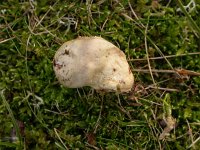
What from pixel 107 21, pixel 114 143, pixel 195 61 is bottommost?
pixel 114 143

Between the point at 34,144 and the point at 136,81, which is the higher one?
the point at 136,81

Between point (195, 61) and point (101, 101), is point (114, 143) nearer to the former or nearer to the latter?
point (101, 101)

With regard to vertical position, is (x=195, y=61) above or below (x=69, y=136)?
above

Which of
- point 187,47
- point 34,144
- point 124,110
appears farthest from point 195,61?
point 34,144

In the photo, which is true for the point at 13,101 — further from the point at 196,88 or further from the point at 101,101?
the point at 196,88

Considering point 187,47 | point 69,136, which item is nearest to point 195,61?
point 187,47

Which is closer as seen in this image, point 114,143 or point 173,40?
point 114,143
